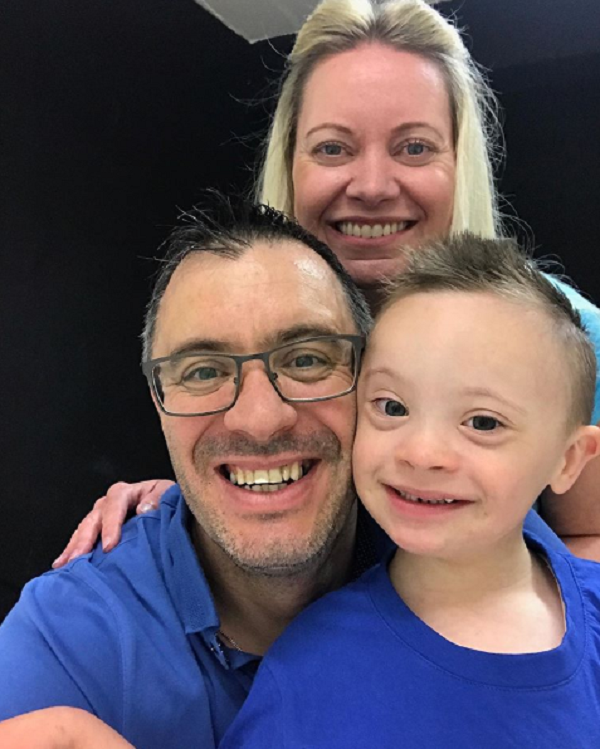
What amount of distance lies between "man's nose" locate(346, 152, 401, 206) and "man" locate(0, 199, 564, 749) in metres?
0.50

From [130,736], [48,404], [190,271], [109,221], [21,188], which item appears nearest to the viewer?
[130,736]

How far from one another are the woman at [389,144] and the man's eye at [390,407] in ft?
2.29

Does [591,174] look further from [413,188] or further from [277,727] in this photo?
[277,727]

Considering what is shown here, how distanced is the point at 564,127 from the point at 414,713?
2384mm

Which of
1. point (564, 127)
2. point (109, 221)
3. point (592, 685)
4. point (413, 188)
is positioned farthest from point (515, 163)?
point (592, 685)

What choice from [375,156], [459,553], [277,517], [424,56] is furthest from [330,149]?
[459,553]

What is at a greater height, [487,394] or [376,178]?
[376,178]

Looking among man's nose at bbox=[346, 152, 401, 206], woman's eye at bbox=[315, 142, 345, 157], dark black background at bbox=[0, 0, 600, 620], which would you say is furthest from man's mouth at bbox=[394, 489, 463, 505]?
dark black background at bbox=[0, 0, 600, 620]

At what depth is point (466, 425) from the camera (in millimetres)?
895

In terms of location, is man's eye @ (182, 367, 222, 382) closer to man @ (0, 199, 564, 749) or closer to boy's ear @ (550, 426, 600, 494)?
man @ (0, 199, 564, 749)

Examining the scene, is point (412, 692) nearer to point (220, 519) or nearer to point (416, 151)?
point (220, 519)

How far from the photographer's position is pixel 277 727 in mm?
859

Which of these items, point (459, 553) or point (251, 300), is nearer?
point (459, 553)

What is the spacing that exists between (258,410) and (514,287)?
405mm
